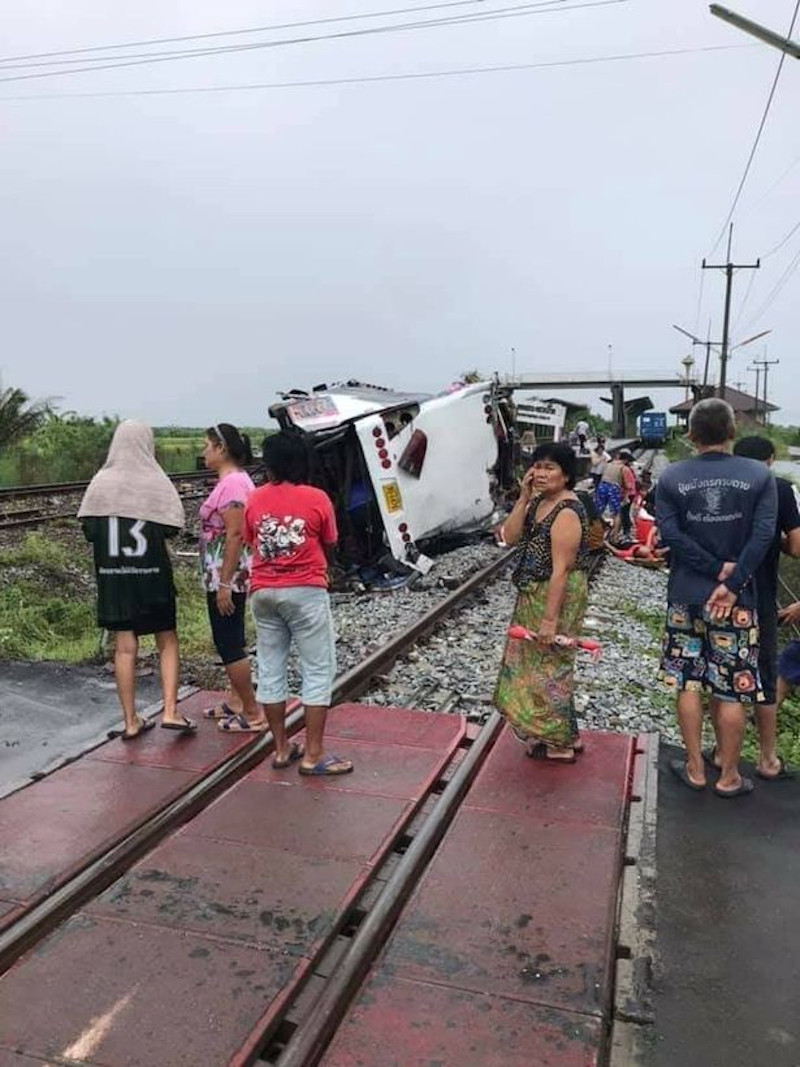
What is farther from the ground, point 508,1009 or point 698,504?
point 698,504

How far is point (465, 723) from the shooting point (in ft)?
17.6

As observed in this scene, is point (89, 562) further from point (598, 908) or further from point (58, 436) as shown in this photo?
point (58, 436)

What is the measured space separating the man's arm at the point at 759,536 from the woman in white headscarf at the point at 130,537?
302 centimetres


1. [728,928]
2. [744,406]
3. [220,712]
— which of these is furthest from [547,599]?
[744,406]

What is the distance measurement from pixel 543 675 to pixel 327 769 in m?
1.25

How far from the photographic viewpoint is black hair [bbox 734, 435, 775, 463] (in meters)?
4.48

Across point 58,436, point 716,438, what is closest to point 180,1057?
point 716,438

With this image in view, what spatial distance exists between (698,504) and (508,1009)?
8.06ft

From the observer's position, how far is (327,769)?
178 inches

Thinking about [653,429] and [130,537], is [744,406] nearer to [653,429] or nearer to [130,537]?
[653,429]

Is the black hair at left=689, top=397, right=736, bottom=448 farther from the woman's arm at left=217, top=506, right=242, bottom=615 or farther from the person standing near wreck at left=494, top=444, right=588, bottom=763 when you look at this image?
the woman's arm at left=217, top=506, right=242, bottom=615

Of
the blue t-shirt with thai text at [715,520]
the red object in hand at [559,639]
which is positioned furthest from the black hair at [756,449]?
the red object in hand at [559,639]

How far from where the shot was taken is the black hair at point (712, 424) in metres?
4.15

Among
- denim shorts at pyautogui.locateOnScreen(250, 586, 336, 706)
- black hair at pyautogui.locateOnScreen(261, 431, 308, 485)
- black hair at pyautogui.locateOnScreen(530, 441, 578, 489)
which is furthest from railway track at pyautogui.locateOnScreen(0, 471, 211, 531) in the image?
black hair at pyautogui.locateOnScreen(530, 441, 578, 489)
